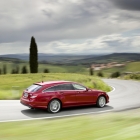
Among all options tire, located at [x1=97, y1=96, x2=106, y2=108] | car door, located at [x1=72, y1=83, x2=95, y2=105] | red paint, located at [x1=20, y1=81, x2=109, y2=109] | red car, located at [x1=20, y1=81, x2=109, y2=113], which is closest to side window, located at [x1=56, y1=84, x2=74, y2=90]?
red car, located at [x1=20, y1=81, x2=109, y2=113]

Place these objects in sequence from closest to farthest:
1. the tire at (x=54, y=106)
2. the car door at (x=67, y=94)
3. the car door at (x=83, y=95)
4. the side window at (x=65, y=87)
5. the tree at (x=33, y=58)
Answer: the tire at (x=54, y=106)
the car door at (x=67, y=94)
the side window at (x=65, y=87)
the car door at (x=83, y=95)
the tree at (x=33, y=58)

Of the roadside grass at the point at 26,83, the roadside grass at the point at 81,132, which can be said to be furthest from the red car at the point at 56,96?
the roadside grass at the point at 26,83

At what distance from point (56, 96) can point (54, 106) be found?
53 cm

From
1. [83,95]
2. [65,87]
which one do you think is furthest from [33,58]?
[65,87]

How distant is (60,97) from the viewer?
48.5 ft

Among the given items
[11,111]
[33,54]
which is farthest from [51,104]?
[33,54]

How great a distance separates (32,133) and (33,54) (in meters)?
62.8

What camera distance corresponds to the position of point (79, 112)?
49.6ft

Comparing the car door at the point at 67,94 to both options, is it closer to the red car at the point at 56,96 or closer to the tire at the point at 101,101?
the red car at the point at 56,96

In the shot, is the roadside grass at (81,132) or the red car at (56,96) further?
the red car at (56,96)

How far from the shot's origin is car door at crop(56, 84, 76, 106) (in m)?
14.9

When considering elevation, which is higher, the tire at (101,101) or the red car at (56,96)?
the red car at (56,96)

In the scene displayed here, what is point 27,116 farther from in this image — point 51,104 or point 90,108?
point 90,108

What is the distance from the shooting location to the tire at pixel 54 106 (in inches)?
572
